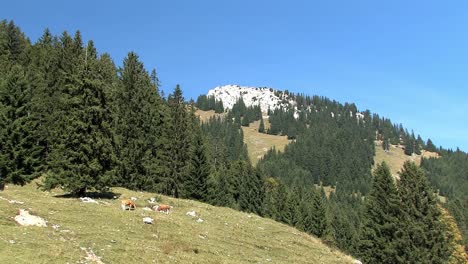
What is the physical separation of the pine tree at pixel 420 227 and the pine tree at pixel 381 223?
1153 mm

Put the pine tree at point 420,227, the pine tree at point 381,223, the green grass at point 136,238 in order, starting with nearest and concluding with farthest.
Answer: the green grass at point 136,238 → the pine tree at point 420,227 → the pine tree at point 381,223

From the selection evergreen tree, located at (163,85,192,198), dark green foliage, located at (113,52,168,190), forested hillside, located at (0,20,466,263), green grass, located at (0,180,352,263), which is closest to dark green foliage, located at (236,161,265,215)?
forested hillside, located at (0,20,466,263)

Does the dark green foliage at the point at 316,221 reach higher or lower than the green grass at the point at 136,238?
lower

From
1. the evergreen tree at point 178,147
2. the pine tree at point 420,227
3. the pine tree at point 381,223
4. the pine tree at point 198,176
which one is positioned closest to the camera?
the pine tree at point 420,227

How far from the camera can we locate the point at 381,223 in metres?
64.8

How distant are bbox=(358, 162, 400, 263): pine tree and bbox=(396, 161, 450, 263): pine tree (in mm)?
1153

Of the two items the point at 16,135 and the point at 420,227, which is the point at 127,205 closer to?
the point at 16,135

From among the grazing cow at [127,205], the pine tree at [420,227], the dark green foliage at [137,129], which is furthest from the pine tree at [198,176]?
the grazing cow at [127,205]

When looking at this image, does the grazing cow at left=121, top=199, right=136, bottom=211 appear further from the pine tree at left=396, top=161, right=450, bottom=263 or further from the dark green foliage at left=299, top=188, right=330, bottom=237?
the dark green foliage at left=299, top=188, right=330, bottom=237

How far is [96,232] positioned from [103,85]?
64.7 ft

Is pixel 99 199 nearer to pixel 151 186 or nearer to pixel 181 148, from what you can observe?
pixel 151 186

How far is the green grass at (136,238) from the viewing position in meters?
22.8

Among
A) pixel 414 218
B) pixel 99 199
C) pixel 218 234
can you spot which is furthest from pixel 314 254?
pixel 414 218

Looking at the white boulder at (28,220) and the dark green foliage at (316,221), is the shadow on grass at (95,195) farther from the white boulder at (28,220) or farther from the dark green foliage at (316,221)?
the dark green foliage at (316,221)
